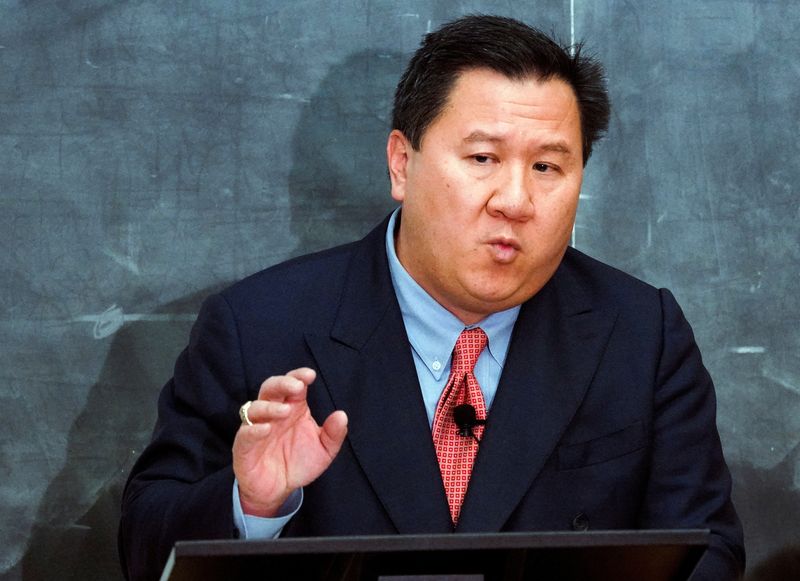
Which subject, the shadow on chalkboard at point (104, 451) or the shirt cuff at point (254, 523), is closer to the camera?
the shirt cuff at point (254, 523)

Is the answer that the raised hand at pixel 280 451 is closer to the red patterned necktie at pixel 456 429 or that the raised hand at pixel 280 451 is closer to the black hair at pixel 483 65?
the red patterned necktie at pixel 456 429

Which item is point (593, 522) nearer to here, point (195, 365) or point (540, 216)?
point (540, 216)

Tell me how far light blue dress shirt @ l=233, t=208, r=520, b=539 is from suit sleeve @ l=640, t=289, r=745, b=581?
0.32m

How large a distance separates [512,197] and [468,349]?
13.6 inches

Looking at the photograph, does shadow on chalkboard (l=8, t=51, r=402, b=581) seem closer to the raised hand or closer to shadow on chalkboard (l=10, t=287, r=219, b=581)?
shadow on chalkboard (l=10, t=287, r=219, b=581)

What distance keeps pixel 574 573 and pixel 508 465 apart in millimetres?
848

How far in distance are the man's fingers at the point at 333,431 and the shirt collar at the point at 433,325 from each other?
0.59m

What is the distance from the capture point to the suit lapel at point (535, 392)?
7.55 feet

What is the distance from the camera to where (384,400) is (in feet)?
7.75

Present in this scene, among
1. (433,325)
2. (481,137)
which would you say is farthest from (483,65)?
(433,325)

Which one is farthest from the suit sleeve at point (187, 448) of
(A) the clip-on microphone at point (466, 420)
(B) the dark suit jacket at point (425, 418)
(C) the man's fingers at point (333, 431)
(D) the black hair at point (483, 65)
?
(D) the black hair at point (483, 65)

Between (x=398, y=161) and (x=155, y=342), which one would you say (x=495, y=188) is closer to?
(x=398, y=161)

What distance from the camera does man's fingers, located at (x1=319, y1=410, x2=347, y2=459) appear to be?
1.83m

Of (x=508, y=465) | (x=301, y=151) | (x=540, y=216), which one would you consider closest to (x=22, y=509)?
(x=301, y=151)
